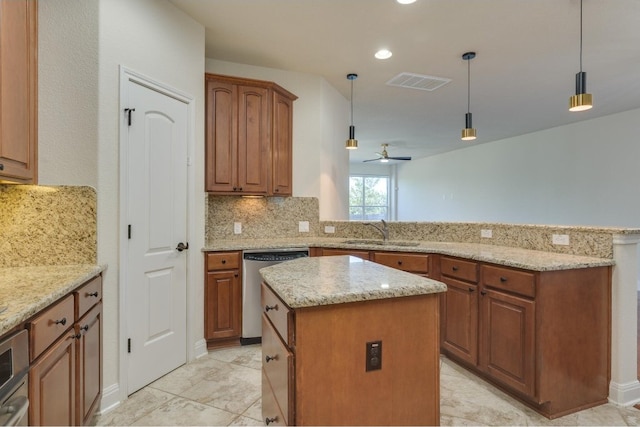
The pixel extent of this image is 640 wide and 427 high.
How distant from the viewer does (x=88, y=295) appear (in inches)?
69.3

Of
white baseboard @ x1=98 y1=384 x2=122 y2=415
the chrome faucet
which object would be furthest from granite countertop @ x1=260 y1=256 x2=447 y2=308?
the chrome faucet

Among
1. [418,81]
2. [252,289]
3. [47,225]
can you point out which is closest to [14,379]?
[47,225]

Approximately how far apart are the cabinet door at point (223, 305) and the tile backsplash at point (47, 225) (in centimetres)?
110

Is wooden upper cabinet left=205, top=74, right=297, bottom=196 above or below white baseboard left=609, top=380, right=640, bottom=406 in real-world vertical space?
above

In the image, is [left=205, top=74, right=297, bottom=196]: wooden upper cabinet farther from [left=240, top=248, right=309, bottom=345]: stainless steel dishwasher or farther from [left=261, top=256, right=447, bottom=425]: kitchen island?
[left=261, top=256, right=447, bottom=425]: kitchen island

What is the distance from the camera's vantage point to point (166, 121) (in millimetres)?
2475

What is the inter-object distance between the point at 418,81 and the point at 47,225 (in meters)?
3.96

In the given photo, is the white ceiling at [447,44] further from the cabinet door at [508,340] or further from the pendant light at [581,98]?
the cabinet door at [508,340]

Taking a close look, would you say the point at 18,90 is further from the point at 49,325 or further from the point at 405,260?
the point at 405,260

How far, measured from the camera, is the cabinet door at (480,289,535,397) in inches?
80.0

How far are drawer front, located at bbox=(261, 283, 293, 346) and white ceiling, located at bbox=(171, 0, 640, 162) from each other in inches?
89.5

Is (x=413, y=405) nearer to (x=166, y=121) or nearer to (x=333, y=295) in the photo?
(x=333, y=295)

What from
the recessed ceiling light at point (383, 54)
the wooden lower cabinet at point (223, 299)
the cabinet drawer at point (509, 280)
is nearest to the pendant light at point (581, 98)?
the cabinet drawer at point (509, 280)

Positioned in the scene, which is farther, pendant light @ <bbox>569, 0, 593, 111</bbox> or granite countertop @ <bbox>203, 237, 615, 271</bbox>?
pendant light @ <bbox>569, 0, 593, 111</bbox>
